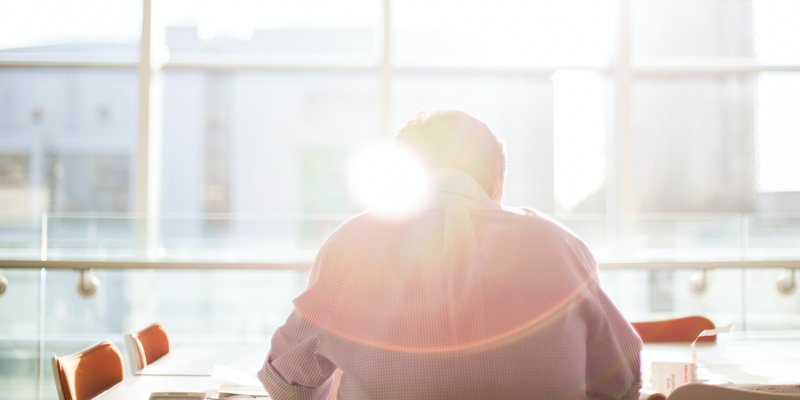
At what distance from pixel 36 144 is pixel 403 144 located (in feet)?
13.6

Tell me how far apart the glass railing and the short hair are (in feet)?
8.00

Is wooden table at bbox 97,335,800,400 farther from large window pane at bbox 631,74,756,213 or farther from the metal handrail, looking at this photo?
large window pane at bbox 631,74,756,213

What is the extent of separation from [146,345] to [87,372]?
0.48 m

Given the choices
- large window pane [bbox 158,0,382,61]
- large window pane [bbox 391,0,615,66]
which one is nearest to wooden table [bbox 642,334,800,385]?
large window pane [bbox 391,0,615,66]

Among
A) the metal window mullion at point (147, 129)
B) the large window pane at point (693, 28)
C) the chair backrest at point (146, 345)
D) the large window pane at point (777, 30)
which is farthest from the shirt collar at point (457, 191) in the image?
the large window pane at point (777, 30)

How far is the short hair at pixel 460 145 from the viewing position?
162 centimetres

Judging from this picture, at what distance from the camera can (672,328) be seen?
324cm

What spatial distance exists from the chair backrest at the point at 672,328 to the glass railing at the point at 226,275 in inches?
34.1

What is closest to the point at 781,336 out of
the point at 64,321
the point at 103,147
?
the point at 64,321

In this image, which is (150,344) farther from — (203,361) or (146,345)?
(203,361)

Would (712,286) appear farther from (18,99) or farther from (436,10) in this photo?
(18,99)

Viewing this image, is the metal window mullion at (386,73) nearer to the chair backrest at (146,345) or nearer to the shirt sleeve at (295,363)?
the chair backrest at (146,345)

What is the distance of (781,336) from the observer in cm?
421

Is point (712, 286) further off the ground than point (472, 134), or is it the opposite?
point (472, 134)
